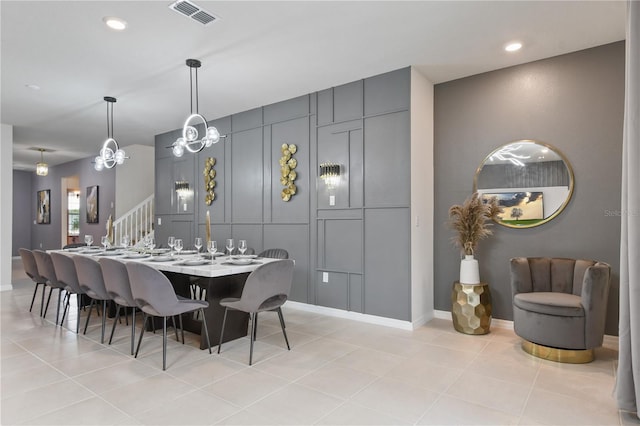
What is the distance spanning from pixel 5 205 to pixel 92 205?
315cm

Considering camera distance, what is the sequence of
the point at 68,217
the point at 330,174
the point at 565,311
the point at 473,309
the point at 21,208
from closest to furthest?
1. the point at 565,311
2. the point at 473,309
3. the point at 330,174
4. the point at 68,217
5. the point at 21,208

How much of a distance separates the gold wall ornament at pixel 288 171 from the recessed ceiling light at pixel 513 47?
9.34ft

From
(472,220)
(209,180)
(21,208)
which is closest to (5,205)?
(209,180)

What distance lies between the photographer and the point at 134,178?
955 cm

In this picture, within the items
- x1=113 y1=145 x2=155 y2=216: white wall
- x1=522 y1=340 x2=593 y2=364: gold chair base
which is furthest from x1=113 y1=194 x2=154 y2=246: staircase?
x1=522 y1=340 x2=593 y2=364: gold chair base

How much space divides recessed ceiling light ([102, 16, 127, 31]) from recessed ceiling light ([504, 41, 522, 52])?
3.68m

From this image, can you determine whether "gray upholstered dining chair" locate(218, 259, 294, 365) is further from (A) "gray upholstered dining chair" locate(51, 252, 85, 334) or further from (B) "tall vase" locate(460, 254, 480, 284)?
(B) "tall vase" locate(460, 254, 480, 284)

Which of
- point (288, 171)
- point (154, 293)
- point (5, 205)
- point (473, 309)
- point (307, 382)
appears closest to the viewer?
point (307, 382)

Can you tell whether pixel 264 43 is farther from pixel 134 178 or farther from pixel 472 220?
pixel 134 178

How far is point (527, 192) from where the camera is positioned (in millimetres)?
4223

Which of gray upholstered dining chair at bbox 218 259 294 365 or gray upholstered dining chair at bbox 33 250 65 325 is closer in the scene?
gray upholstered dining chair at bbox 218 259 294 365

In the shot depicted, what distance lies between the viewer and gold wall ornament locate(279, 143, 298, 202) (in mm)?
5469

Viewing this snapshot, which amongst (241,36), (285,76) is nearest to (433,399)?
(241,36)

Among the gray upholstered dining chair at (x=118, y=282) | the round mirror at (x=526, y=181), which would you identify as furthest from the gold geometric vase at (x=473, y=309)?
the gray upholstered dining chair at (x=118, y=282)
